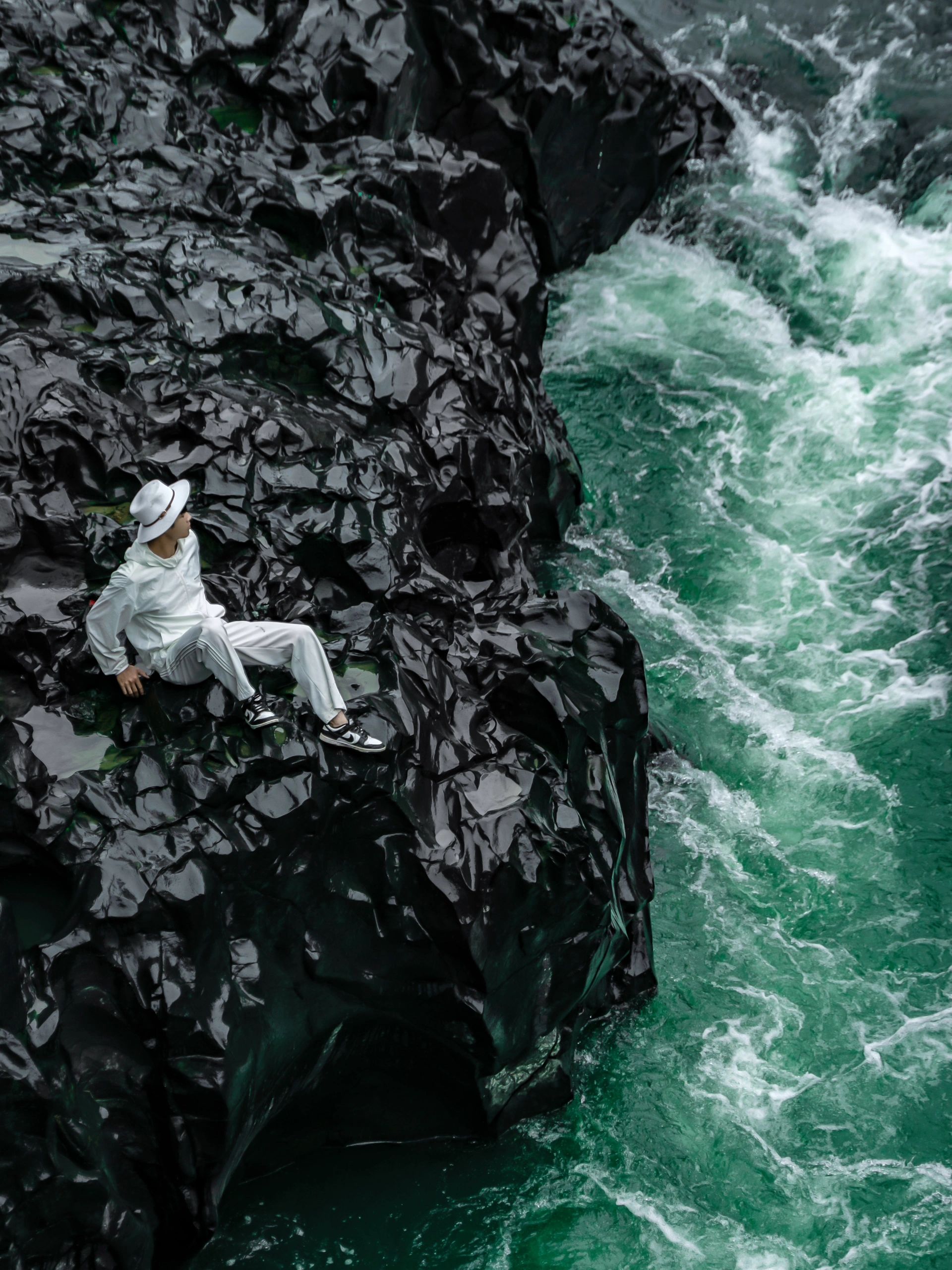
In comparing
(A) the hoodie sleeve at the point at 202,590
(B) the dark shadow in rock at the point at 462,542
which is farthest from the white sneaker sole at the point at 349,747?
(B) the dark shadow in rock at the point at 462,542

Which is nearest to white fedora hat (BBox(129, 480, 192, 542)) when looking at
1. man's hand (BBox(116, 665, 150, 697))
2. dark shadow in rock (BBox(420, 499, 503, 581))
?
man's hand (BBox(116, 665, 150, 697))

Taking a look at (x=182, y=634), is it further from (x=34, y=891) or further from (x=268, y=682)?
(x=34, y=891)

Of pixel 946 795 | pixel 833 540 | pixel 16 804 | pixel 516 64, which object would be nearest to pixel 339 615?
pixel 16 804

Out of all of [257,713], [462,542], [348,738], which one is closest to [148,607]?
[257,713]

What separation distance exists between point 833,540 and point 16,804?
843cm

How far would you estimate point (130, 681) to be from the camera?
7.00 m

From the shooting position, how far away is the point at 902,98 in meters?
16.8

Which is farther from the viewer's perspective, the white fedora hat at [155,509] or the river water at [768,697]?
the river water at [768,697]

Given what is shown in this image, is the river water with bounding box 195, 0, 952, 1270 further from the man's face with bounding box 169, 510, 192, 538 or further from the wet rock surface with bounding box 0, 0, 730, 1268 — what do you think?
the man's face with bounding box 169, 510, 192, 538

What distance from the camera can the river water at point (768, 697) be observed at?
7.66m

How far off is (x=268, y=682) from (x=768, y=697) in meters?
5.14

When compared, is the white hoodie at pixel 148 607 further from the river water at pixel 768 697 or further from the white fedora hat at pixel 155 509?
the river water at pixel 768 697

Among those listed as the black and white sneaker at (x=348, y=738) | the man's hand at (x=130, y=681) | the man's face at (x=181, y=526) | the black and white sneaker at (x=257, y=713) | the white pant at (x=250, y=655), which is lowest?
the man's hand at (x=130, y=681)

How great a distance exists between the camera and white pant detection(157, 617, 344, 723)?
6.85m
